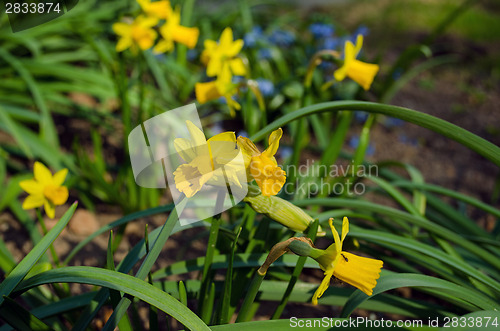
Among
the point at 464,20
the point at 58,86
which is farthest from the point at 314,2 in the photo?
the point at 58,86

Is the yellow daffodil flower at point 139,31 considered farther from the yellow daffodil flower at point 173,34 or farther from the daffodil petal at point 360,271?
the daffodil petal at point 360,271

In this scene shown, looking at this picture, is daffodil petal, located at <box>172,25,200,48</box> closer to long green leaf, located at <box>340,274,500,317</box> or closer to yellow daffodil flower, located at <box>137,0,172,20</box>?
yellow daffodil flower, located at <box>137,0,172,20</box>

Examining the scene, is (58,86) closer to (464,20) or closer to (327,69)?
(327,69)

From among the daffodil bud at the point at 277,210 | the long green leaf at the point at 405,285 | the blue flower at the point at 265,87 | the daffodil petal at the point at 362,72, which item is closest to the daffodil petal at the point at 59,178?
the daffodil bud at the point at 277,210

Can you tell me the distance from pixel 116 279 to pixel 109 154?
4.76 feet

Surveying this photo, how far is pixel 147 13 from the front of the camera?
1378 mm

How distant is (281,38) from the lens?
2.79m

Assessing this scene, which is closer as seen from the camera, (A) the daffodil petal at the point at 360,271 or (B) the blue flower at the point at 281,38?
(A) the daffodil petal at the point at 360,271

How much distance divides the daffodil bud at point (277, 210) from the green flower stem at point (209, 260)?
5 cm

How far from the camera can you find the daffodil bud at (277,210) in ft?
2.41

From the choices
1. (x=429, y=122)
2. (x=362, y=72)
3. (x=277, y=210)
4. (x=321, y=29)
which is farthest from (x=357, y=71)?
(x=321, y=29)

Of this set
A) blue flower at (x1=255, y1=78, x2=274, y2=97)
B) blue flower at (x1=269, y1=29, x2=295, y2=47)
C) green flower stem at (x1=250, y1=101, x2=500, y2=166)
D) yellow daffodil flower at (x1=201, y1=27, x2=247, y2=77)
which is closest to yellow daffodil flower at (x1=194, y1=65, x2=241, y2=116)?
yellow daffodil flower at (x1=201, y1=27, x2=247, y2=77)

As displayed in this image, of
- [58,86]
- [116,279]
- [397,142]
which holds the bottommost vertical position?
[397,142]

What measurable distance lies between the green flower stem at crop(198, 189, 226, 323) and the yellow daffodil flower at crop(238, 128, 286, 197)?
9 cm
